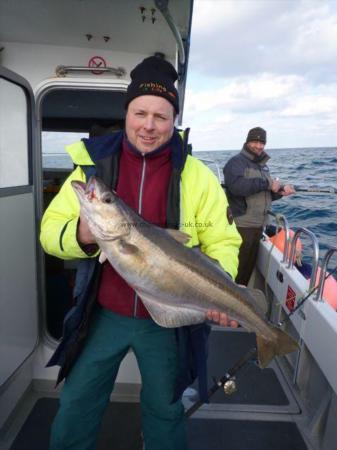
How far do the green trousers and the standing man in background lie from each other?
4.24 meters

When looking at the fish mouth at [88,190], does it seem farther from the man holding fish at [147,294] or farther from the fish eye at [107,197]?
the man holding fish at [147,294]

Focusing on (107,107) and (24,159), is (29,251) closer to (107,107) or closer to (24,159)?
(24,159)

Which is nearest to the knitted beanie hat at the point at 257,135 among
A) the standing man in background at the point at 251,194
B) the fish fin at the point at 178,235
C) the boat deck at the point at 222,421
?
the standing man in background at the point at 251,194

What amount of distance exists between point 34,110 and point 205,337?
2.92m

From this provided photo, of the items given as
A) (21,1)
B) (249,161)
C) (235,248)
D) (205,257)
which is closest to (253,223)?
(249,161)

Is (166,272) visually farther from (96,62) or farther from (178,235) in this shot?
(96,62)

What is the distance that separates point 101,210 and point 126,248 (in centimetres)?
28

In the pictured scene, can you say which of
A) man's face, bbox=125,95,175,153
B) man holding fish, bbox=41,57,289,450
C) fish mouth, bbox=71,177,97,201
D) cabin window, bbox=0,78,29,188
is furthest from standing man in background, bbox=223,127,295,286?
fish mouth, bbox=71,177,97,201

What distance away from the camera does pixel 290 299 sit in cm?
476

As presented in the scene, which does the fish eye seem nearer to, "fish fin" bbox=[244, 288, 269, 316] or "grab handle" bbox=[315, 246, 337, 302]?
"fish fin" bbox=[244, 288, 269, 316]

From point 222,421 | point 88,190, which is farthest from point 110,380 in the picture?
point 222,421

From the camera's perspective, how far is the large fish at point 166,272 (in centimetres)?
219

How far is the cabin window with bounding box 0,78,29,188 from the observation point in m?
3.45

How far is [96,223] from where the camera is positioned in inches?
86.7
